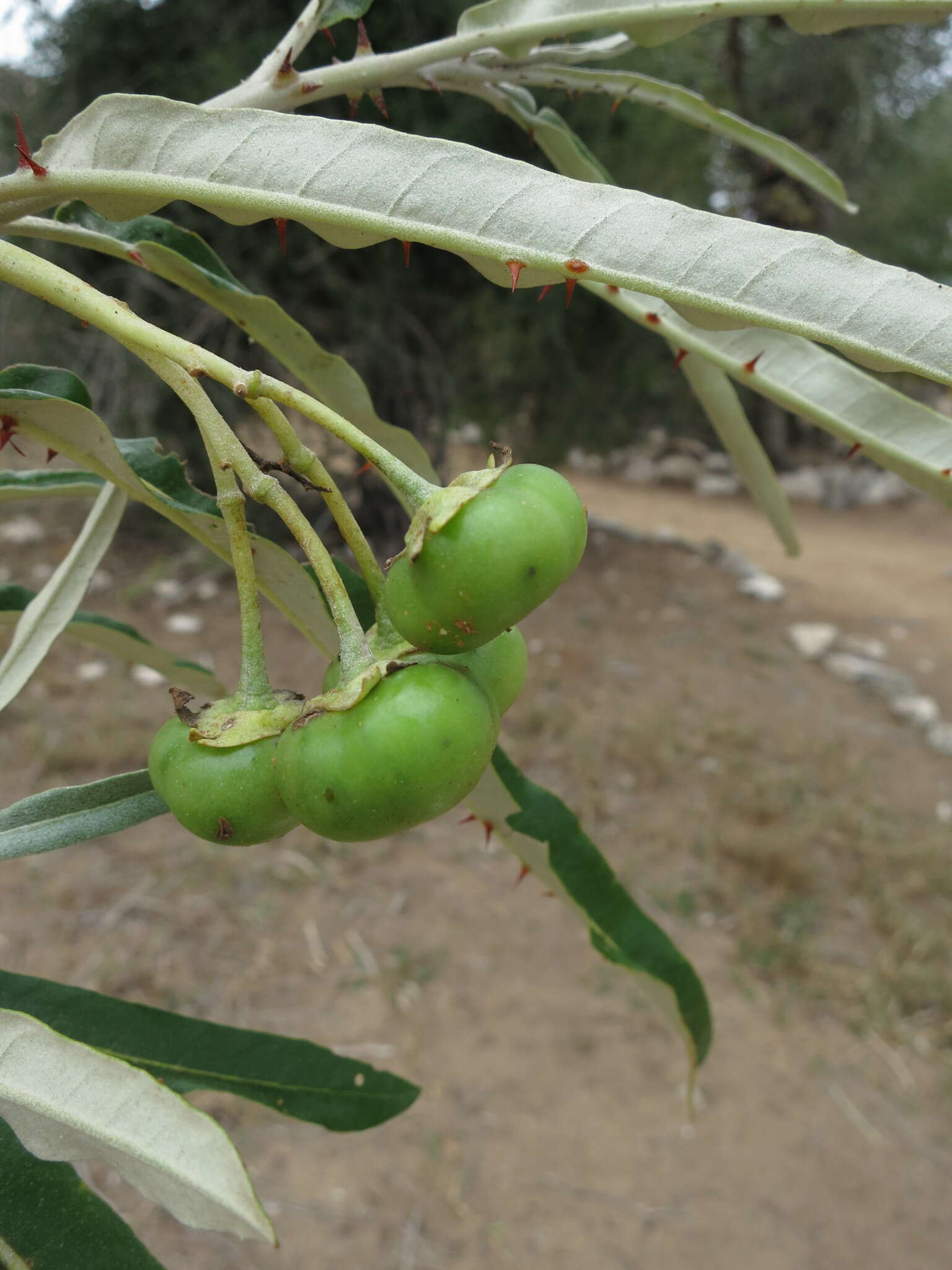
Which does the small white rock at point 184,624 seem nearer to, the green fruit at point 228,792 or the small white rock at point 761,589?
the small white rock at point 761,589

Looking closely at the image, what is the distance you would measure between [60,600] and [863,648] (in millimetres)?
5014

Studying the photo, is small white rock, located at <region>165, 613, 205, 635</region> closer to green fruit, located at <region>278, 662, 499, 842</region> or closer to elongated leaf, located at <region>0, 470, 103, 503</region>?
elongated leaf, located at <region>0, 470, 103, 503</region>

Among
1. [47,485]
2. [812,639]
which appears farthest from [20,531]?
[47,485]

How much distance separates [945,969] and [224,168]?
3.04 m

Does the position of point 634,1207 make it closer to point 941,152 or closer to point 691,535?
point 691,535

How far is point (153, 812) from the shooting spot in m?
0.69

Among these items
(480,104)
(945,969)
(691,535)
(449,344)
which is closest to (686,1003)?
(945,969)

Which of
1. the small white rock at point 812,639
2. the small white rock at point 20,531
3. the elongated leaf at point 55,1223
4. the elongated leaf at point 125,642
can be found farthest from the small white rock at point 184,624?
the elongated leaf at point 55,1223

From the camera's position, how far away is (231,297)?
806mm

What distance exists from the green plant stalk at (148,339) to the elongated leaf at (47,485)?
29 cm

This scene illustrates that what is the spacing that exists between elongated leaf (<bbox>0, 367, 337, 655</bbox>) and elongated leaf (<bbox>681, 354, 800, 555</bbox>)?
50 centimetres

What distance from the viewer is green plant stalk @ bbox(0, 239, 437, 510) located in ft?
1.69

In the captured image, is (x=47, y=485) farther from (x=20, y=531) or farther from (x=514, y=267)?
(x=20, y=531)

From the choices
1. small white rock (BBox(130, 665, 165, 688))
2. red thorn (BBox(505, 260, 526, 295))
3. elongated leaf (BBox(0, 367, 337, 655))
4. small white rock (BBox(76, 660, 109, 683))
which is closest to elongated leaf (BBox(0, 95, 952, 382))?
red thorn (BBox(505, 260, 526, 295))
